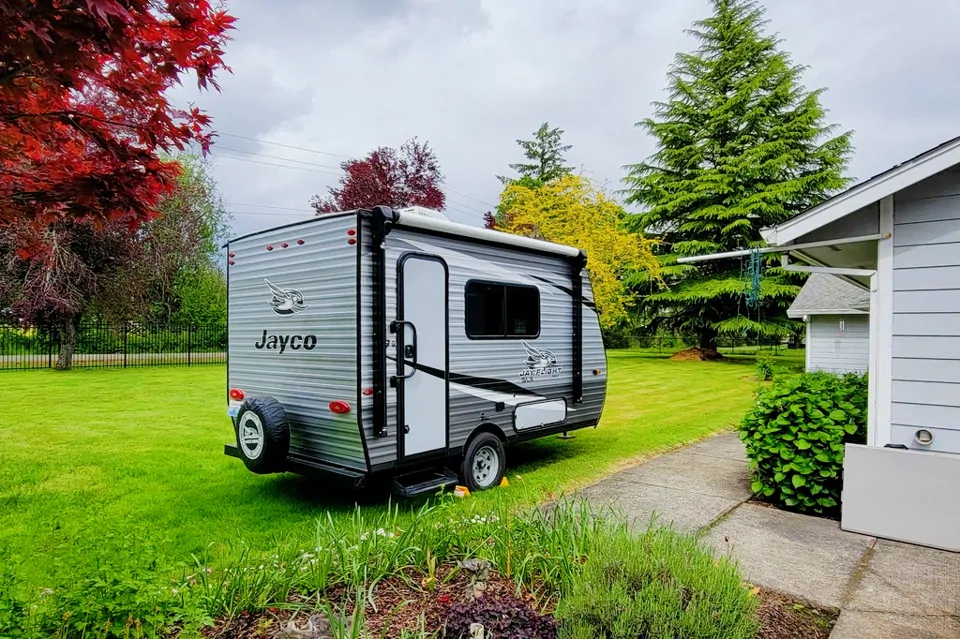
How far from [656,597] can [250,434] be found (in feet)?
12.7

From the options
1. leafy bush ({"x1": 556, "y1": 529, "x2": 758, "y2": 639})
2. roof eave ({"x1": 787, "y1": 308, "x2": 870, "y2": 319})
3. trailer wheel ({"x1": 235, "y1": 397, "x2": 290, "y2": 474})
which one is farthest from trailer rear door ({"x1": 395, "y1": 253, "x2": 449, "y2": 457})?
roof eave ({"x1": 787, "y1": 308, "x2": 870, "y2": 319})

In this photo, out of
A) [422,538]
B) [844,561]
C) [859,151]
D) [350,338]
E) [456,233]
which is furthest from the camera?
[859,151]

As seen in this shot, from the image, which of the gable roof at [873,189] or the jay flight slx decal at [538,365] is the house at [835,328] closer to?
the gable roof at [873,189]

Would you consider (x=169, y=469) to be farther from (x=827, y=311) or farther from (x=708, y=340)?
(x=708, y=340)

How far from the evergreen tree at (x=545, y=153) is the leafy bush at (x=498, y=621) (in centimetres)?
3817

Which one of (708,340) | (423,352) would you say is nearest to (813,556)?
(423,352)

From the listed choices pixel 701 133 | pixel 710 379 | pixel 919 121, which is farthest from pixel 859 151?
pixel 710 379

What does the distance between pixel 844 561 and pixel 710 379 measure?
13.6 meters

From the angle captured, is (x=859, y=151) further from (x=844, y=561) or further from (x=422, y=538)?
(x=422, y=538)

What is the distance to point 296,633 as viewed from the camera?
2338 mm

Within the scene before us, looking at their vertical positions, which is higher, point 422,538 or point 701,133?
point 701,133

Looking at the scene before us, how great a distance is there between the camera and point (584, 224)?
65.4 ft

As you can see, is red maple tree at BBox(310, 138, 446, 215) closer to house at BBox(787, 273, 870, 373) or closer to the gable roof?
house at BBox(787, 273, 870, 373)

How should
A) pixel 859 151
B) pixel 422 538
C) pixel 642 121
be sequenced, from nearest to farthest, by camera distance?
pixel 422 538, pixel 859 151, pixel 642 121
